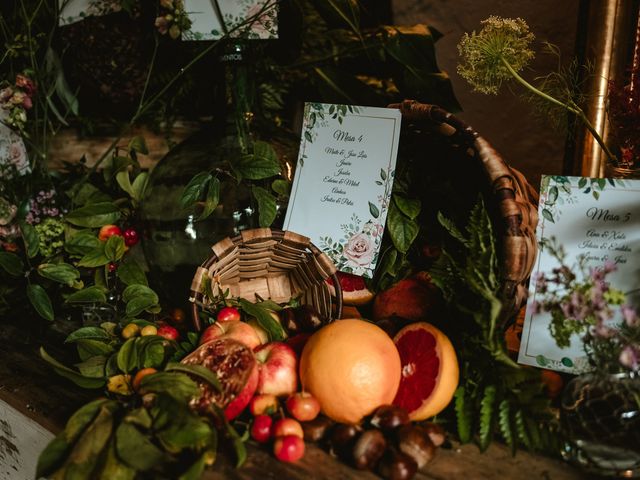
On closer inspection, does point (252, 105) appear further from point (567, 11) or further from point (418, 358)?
point (567, 11)

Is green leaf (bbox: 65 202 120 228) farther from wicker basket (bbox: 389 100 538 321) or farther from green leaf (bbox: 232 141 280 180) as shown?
wicker basket (bbox: 389 100 538 321)

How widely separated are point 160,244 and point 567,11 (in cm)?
118

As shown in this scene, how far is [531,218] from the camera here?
873 millimetres

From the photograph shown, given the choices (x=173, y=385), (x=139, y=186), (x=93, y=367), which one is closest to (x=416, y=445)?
(x=173, y=385)

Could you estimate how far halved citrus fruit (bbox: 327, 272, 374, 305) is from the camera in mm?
1122

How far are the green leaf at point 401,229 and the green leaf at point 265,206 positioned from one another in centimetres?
25

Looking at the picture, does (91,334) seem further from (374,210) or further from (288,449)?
(374,210)

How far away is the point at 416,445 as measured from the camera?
721 millimetres

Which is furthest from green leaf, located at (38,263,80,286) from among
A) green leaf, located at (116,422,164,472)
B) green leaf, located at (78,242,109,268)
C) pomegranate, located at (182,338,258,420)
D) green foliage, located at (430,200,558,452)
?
green foliage, located at (430,200,558,452)

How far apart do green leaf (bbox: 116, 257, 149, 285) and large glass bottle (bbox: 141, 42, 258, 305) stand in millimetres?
79

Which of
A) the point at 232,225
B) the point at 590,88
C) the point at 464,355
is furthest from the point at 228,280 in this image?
the point at 590,88

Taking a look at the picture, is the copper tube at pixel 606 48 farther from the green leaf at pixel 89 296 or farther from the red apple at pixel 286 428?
the green leaf at pixel 89 296

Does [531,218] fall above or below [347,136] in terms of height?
below

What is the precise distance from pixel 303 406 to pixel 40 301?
0.68 metres
